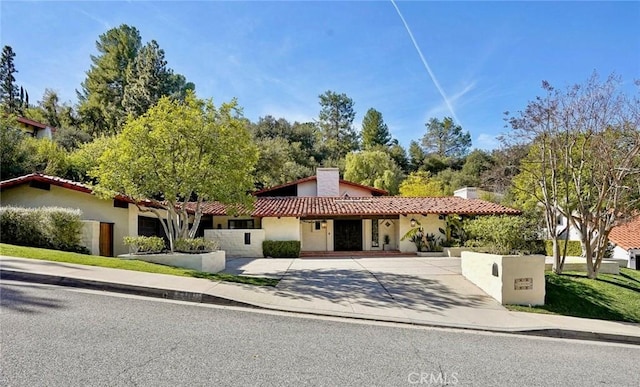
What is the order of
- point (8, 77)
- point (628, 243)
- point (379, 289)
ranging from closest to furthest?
point (379, 289) → point (628, 243) → point (8, 77)

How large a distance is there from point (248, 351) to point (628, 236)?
2973 centimetres

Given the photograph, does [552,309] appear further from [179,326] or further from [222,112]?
[222,112]

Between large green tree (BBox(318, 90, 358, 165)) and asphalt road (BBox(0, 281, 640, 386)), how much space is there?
49.0 meters

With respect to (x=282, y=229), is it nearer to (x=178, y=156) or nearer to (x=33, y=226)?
(x=178, y=156)

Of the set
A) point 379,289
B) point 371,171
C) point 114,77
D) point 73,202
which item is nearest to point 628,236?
point 371,171

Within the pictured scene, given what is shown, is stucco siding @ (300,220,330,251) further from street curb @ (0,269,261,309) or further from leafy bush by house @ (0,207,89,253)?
street curb @ (0,269,261,309)

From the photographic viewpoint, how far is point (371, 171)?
4222 cm

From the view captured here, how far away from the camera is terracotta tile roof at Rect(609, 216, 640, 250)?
25.4 metres

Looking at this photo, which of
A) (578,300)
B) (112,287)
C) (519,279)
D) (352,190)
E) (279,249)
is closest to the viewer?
(112,287)

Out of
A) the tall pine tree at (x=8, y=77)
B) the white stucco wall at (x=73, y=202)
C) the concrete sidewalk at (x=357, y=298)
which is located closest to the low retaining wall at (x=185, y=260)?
the concrete sidewalk at (x=357, y=298)

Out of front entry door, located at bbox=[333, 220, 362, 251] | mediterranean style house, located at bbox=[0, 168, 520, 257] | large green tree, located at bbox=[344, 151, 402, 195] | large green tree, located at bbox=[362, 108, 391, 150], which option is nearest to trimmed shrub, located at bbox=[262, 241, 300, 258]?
mediterranean style house, located at bbox=[0, 168, 520, 257]

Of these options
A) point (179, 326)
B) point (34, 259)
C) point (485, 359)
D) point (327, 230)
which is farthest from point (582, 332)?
point (327, 230)

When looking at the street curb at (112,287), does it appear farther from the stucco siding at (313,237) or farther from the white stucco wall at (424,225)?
the white stucco wall at (424,225)

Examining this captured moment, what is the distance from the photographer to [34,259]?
1071cm
